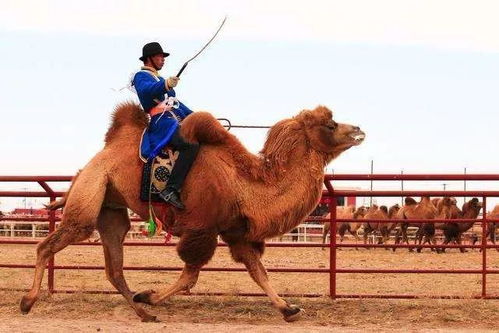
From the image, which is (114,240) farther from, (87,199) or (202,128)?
(202,128)

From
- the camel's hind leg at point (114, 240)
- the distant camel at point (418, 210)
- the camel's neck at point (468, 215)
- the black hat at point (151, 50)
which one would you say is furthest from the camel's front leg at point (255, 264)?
the camel's neck at point (468, 215)

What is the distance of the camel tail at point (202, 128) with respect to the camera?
7660mm

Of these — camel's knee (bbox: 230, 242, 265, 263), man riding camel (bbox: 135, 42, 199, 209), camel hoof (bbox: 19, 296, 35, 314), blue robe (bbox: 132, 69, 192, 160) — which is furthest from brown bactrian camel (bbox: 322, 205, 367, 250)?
camel hoof (bbox: 19, 296, 35, 314)

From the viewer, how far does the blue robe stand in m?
7.71

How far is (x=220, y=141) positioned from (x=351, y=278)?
6.77 meters

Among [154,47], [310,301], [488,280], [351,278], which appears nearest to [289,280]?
[351,278]

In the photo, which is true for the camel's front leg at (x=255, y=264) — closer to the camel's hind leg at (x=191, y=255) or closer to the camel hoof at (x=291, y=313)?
the camel hoof at (x=291, y=313)

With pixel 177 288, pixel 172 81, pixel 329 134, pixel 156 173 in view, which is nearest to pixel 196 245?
pixel 177 288

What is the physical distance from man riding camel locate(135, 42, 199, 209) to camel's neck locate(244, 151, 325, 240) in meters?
0.66

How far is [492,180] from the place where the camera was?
8898 mm

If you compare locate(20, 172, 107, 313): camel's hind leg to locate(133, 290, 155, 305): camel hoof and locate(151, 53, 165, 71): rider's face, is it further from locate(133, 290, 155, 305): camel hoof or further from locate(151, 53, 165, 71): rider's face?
locate(151, 53, 165, 71): rider's face

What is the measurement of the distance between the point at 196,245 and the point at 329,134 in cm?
155

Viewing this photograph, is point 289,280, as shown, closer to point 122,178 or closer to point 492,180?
point 492,180

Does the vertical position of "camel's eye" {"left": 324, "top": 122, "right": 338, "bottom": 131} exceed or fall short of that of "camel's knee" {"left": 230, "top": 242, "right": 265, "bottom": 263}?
it exceeds it
